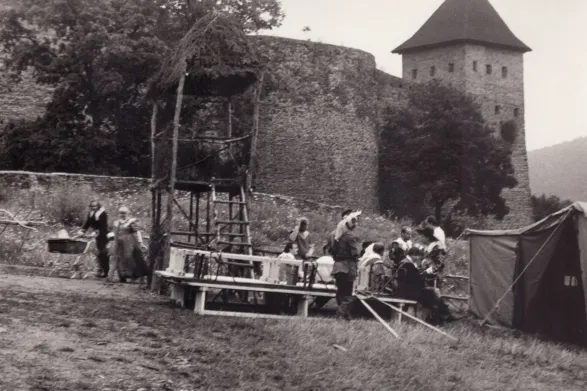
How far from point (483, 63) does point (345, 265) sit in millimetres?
33935

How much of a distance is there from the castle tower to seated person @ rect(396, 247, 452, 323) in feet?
99.2

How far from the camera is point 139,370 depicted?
822 cm

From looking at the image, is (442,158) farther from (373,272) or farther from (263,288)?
(263,288)

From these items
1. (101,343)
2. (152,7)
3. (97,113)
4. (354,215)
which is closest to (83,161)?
(97,113)

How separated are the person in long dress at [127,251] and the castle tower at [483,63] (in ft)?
97.2

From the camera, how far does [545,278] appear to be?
13609mm

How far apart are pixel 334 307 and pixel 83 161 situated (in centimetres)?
1727

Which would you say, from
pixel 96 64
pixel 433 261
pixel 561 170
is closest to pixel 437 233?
pixel 433 261

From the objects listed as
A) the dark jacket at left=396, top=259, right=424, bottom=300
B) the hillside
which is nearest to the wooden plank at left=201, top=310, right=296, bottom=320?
the dark jacket at left=396, top=259, right=424, bottom=300

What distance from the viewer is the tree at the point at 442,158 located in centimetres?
3766

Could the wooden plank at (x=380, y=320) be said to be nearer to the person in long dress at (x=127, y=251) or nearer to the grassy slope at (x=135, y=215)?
the person in long dress at (x=127, y=251)

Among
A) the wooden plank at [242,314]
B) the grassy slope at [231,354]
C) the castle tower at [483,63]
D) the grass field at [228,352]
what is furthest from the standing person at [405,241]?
the castle tower at [483,63]

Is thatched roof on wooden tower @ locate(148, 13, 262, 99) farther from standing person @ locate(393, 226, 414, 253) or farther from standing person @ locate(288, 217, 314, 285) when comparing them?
standing person @ locate(393, 226, 414, 253)

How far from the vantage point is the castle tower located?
44.3 m
